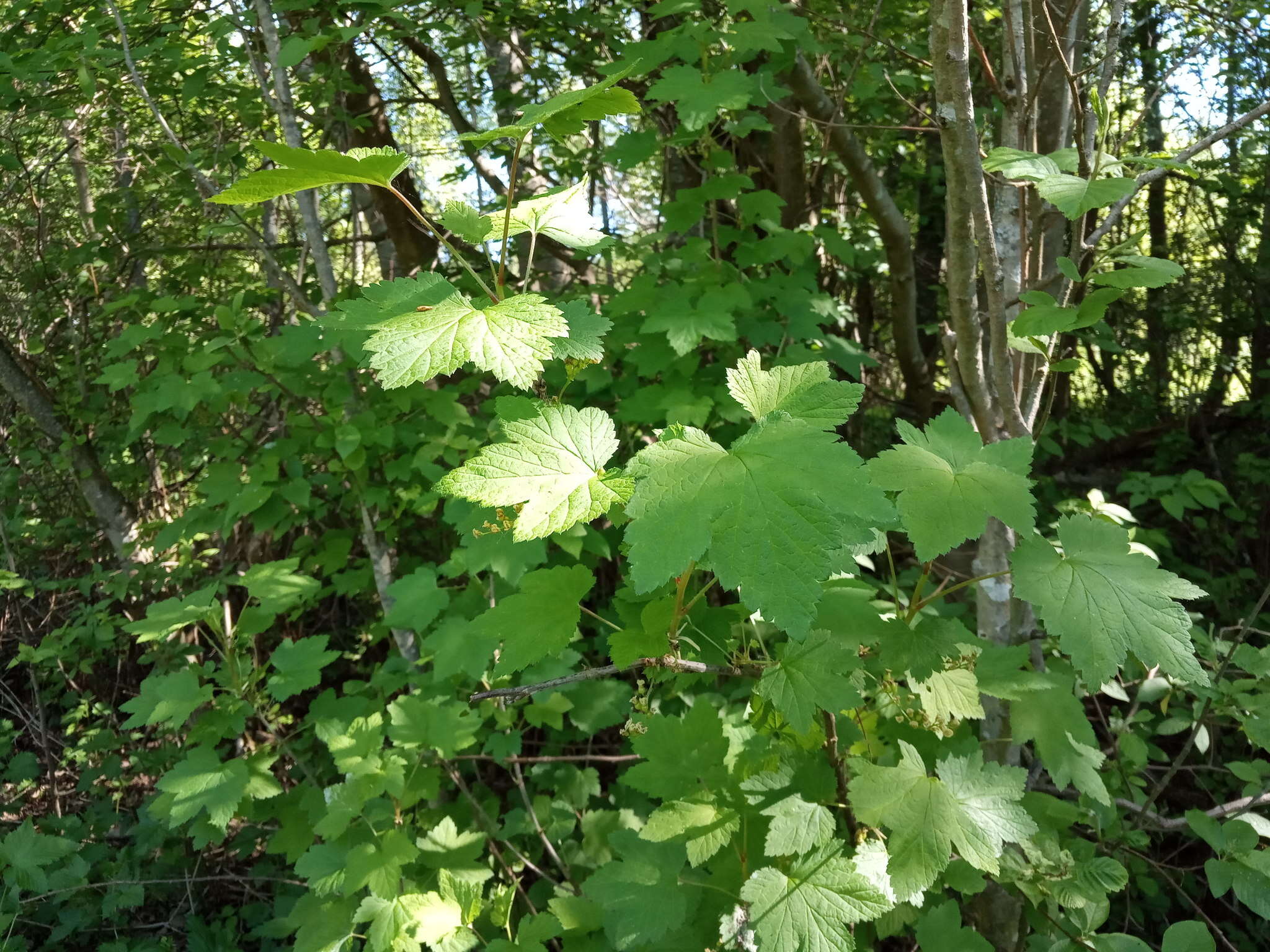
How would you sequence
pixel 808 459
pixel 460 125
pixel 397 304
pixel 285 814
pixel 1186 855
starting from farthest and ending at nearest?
pixel 460 125 → pixel 1186 855 → pixel 285 814 → pixel 397 304 → pixel 808 459

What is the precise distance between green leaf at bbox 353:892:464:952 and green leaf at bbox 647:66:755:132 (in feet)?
7.42

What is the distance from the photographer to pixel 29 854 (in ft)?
9.27

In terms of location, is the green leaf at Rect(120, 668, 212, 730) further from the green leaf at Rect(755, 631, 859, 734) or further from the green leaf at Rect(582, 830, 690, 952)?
the green leaf at Rect(755, 631, 859, 734)

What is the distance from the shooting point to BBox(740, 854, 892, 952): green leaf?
112 cm

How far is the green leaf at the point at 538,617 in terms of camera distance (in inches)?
44.7

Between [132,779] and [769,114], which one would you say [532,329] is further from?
[132,779]

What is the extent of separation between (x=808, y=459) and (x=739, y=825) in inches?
33.7

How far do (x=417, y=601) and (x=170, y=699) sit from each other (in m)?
0.71

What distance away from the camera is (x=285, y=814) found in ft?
8.17

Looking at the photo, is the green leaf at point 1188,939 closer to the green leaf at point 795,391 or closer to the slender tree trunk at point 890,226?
the green leaf at point 795,391

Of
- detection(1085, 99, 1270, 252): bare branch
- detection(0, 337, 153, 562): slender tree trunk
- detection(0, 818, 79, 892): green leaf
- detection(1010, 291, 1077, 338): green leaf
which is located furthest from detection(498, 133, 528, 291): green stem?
detection(0, 337, 153, 562): slender tree trunk

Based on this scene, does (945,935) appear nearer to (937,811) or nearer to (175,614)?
(937,811)

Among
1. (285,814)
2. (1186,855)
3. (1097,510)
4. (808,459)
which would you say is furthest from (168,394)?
(1186,855)

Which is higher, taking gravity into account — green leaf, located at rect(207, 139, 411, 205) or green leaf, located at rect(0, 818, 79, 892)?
green leaf, located at rect(207, 139, 411, 205)
